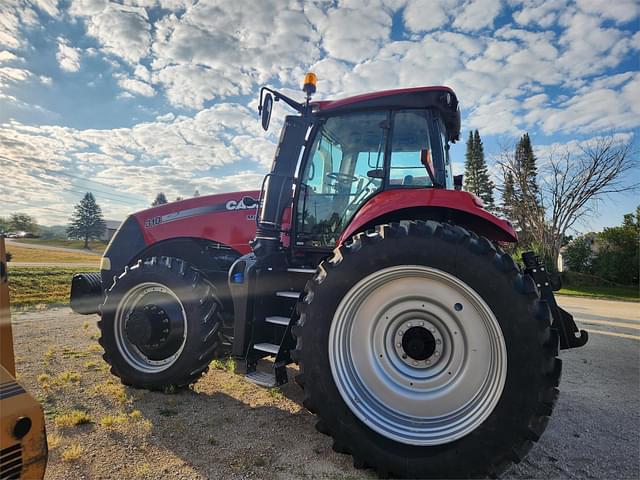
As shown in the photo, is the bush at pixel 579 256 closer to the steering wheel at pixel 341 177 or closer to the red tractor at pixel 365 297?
the red tractor at pixel 365 297

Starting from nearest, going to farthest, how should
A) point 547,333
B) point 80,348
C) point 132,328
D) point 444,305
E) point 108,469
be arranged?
point 547,333 → point 108,469 → point 444,305 → point 132,328 → point 80,348

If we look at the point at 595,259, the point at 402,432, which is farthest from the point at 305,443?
the point at 595,259

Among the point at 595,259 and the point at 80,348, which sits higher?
the point at 595,259

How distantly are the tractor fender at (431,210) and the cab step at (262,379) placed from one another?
120cm

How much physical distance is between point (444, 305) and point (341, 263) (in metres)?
0.69

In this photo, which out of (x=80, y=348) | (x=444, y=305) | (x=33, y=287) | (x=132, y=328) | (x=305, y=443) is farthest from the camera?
(x=33, y=287)

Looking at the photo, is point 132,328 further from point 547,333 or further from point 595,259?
point 595,259

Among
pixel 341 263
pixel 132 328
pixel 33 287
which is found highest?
pixel 341 263

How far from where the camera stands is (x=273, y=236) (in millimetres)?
3430

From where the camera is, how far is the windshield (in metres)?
3.20

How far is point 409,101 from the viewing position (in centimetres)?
304

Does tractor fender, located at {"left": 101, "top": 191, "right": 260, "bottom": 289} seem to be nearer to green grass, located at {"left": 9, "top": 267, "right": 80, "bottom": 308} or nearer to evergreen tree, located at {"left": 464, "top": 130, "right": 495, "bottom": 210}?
green grass, located at {"left": 9, "top": 267, "right": 80, "bottom": 308}

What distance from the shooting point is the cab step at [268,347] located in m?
2.84

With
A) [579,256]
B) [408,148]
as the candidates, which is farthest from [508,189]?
[408,148]
